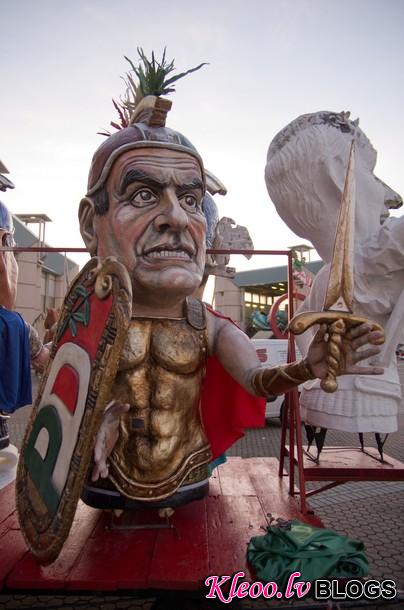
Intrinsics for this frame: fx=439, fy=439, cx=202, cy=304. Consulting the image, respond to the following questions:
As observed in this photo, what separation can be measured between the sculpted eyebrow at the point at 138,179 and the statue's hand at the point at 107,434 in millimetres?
1021

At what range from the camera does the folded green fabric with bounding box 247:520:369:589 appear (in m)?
1.66

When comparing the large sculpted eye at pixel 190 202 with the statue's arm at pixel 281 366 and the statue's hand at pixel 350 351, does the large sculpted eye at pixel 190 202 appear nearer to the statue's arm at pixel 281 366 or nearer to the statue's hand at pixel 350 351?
the statue's arm at pixel 281 366

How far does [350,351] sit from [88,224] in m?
1.48

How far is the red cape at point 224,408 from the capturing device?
7.61 feet

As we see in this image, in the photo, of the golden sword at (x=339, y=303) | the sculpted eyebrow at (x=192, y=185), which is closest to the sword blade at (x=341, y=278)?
the golden sword at (x=339, y=303)

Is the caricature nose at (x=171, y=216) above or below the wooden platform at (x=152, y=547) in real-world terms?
above

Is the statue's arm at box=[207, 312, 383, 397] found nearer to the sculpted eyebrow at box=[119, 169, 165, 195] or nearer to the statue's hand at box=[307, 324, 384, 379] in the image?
the statue's hand at box=[307, 324, 384, 379]

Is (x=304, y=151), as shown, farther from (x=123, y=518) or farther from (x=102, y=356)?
(x=123, y=518)

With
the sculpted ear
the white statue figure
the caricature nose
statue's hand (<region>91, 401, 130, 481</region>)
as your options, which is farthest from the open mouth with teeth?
the white statue figure

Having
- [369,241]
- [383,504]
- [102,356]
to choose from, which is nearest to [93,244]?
[102,356]

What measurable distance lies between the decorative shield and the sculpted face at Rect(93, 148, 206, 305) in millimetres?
201

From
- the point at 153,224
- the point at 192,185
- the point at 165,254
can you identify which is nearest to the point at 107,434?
the point at 165,254

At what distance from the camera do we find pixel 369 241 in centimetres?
298

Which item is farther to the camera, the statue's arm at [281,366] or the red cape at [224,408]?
the red cape at [224,408]
